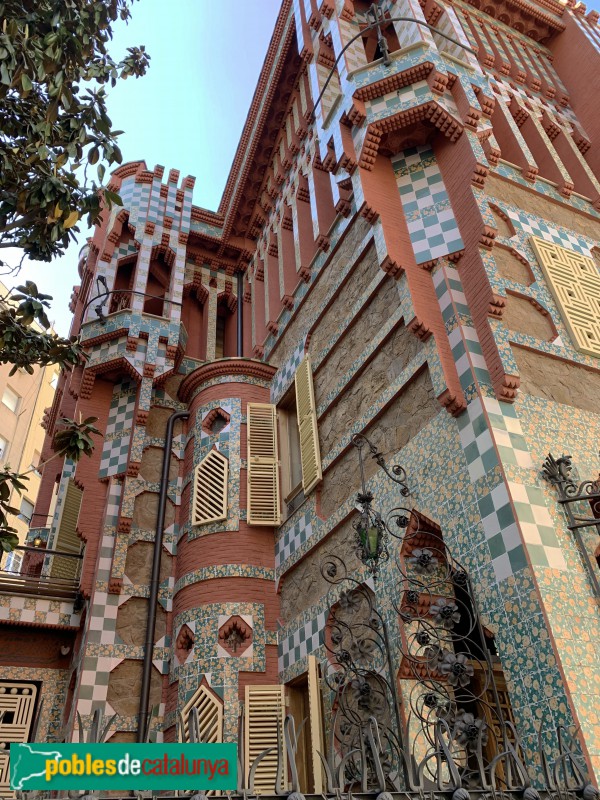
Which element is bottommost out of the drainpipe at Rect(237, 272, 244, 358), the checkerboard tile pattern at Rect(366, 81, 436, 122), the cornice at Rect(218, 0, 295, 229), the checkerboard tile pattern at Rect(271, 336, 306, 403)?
the checkerboard tile pattern at Rect(271, 336, 306, 403)

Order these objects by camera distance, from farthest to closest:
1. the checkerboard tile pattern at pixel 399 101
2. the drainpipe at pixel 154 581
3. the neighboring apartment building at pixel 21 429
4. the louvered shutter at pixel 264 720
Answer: the neighboring apartment building at pixel 21 429, the drainpipe at pixel 154 581, the louvered shutter at pixel 264 720, the checkerboard tile pattern at pixel 399 101

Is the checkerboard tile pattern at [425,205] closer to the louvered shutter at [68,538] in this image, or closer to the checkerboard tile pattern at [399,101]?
the checkerboard tile pattern at [399,101]

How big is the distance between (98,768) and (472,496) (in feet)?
13.9

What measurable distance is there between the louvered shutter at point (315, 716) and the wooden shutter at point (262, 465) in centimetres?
262

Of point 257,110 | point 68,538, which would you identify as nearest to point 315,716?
point 68,538

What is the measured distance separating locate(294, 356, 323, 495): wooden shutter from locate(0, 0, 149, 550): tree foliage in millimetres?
3453

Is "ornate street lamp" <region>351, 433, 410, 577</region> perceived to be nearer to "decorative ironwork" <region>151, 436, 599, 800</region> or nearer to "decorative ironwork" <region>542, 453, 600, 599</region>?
"decorative ironwork" <region>151, 436, 599, 800</region>

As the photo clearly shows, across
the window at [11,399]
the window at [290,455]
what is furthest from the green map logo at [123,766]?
the window at [11,399]

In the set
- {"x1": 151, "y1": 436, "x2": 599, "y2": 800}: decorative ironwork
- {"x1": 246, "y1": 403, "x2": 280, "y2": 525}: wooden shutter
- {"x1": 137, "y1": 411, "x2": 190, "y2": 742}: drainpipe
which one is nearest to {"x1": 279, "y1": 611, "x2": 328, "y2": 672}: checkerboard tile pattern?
{"x1": 151, "y1": 436, "x2": 599, "y2": 800}: decorative ironwork

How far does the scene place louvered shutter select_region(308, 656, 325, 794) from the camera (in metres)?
7.39

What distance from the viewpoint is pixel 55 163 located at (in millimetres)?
5887

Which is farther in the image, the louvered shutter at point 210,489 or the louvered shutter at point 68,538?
the louvered shutter at point 68,538

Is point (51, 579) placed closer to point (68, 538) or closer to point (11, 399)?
point (68, 538)

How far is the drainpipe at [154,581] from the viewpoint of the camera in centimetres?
962
